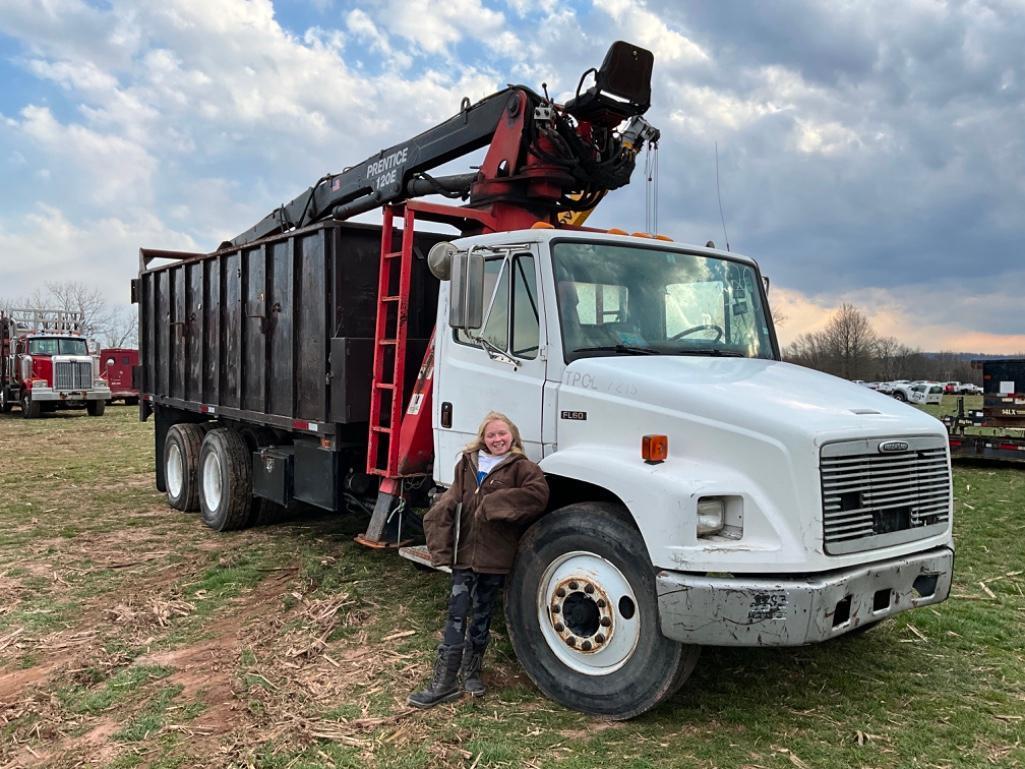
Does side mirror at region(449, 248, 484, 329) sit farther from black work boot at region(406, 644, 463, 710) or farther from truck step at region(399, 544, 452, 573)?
black work boot at region(406, 644, 463, 710)

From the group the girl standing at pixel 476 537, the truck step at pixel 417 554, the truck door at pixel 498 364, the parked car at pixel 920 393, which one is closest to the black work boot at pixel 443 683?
the girl standing at pixel 476 537

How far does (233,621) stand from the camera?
6137mm

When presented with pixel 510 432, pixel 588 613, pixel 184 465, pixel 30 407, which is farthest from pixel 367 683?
pixel 30 407

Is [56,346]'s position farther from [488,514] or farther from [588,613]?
[588,613]

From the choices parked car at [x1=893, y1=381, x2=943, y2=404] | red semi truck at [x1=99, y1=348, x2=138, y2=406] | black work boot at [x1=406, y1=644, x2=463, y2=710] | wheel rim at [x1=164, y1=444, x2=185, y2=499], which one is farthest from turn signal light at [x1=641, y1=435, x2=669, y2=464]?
parked car at [x1=893, y1=381, x2=943, y2=404]

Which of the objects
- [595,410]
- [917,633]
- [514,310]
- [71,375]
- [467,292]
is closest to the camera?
[595,410]

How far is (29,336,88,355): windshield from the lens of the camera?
89.6ft

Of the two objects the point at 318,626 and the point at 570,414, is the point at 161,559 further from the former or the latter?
the point at 570,414

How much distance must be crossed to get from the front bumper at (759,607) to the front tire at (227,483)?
6187 mm

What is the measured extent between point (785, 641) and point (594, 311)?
2.20 metres

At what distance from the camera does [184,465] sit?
10.2 m

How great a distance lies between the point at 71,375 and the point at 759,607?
27669 mm

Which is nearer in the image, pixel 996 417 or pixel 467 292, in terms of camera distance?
pixel 467 292

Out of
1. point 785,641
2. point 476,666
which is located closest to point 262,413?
point 476,666
